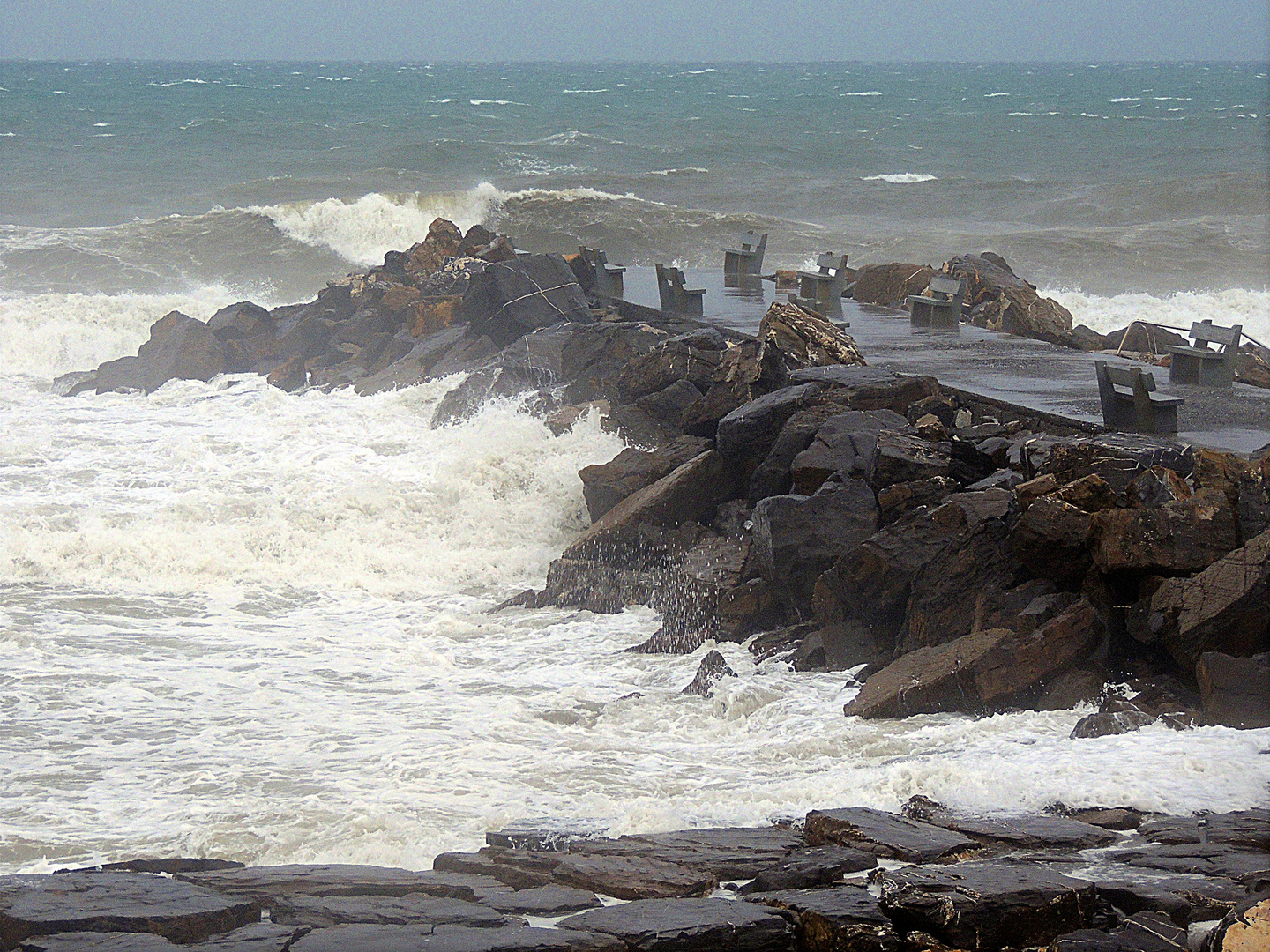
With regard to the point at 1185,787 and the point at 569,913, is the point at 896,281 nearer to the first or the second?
the point at 1185,787

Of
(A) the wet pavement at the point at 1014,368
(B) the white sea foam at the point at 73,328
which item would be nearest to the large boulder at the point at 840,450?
(A) the wet pavement at the point at 1014,368

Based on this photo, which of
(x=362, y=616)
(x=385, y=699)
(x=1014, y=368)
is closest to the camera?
(x=385, y=699)

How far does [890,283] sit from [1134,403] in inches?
305

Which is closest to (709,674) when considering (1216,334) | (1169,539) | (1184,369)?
(1169,539)

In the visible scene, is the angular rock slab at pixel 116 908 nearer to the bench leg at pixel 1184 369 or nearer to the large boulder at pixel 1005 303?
the bench leg at pixel 1184 369

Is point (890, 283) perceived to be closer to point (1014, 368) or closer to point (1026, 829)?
point (1014, 368)

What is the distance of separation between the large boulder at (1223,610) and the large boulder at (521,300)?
10.2 m

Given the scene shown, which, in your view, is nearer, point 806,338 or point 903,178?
point 806,338

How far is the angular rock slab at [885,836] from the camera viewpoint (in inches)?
202

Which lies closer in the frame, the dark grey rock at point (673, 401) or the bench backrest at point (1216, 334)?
the bench backrest at point (1216, 334)

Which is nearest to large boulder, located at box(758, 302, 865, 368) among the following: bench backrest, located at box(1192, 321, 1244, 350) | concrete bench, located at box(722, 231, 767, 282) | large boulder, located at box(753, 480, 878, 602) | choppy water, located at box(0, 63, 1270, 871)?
choppy water, located at box(0, 63, 1270, 871)

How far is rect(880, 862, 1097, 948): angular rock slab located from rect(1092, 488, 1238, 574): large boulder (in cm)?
327

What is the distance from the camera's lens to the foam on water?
610 cm

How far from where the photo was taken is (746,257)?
1808cm
